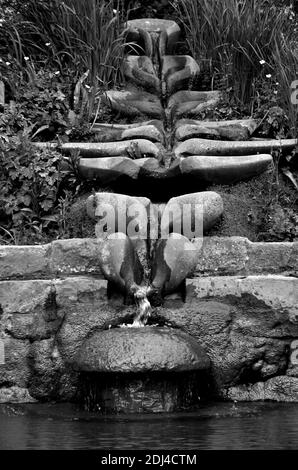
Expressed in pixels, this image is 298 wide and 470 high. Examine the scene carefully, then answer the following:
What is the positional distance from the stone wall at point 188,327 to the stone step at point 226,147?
1704mm

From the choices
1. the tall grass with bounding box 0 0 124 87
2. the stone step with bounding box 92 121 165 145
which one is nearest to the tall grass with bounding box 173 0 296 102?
the tall grass with bounding box 0 0 124 87

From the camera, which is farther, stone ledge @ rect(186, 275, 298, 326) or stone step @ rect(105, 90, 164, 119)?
stone step @ rect(105, 90, 164, 119)

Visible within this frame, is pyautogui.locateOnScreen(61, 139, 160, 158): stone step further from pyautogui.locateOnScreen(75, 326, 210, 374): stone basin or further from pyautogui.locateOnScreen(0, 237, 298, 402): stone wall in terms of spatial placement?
pyautogui.locateOnScreen(75, 326, 210, 374): stone basin

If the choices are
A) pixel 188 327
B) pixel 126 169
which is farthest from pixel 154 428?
pixel 126 169

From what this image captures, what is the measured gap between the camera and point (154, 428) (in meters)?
4.50

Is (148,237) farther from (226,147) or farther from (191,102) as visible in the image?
(191,102)

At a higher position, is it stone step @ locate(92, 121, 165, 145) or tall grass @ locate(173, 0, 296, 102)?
tall grass @ locate(173, 0, 296, 102)

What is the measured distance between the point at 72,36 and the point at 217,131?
1.73m

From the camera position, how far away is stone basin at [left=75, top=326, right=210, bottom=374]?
496cm

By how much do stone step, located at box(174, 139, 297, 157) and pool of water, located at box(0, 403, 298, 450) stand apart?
7.89 feet

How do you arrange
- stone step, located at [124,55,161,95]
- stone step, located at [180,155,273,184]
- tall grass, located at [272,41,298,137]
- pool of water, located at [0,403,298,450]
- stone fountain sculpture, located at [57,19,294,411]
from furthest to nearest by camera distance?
stone step, located at [124,55,161,95], tall grass, located at [272,41,298,137], stone step, located at [180,155,273,184], stone fountain sculpture, located at [57,19,294,411], pool of water, located at [0,403,298,450]

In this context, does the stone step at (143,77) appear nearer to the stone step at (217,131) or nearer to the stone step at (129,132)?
the stone step at (129,132)

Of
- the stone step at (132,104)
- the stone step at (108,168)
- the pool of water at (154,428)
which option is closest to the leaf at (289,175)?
the stone step at (108,168)

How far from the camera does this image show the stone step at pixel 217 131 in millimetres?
7535
